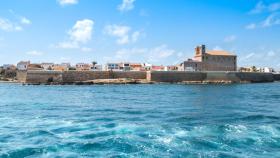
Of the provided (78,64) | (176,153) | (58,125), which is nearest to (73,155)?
(176,153)

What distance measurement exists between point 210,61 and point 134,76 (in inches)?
910

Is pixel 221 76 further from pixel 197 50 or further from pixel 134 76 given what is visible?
pixel 134 76

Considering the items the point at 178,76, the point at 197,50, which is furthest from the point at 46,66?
the point at 178,76

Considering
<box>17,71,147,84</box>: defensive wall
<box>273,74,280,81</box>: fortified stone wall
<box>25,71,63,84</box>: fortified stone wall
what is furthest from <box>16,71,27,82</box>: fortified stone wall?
<box>273,74,280,81</box>: fortified stone wall

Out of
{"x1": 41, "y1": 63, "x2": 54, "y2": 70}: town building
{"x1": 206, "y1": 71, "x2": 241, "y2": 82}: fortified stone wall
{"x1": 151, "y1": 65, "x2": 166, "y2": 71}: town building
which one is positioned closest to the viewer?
{"x1": 206, "y1": 71, "x2": 241, "y2": 82}: fortified stone wall

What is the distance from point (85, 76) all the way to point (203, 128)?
58097mm

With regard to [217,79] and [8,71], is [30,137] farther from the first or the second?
[8,71]

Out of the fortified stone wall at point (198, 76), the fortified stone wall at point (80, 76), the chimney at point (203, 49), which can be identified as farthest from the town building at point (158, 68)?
the fortified stone wall at point (80, 76)

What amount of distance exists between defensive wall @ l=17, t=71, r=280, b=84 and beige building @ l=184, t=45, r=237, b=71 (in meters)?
10.3

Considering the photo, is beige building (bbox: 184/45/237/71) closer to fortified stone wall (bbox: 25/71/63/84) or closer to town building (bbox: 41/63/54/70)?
fortified stone wall (bbox: 25/71/63/84)

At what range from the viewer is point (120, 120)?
56.2 feet

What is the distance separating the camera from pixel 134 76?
2886 inches

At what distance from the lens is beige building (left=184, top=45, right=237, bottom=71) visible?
3393 inches

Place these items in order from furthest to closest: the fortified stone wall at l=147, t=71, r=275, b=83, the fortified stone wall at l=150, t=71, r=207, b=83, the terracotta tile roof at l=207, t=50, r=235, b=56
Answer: the terracotta tile roof at l=207, t=50, r=235, b=56
the fortified stone wall at l=150, t=71, r=207, b=83
the fortified stone wall at l=147, t=71, r=275, b=83
